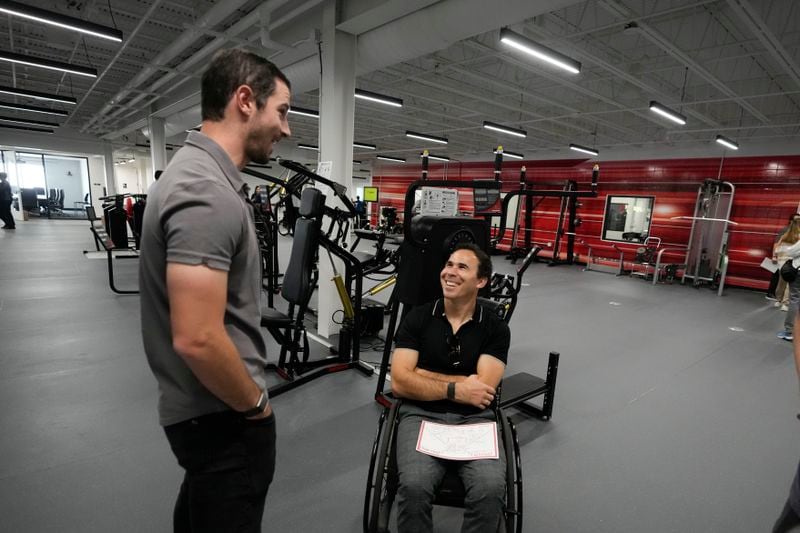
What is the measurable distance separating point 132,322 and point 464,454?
4.18m

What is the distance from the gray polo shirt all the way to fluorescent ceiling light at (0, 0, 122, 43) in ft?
18.3

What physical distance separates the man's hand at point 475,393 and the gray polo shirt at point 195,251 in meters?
0.98

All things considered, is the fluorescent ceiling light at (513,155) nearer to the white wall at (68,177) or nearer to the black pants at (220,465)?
the black pants at (220,465)

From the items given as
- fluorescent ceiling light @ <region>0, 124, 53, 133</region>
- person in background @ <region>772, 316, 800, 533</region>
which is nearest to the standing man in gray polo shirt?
person in background @ <region>772, 316, 800, 533</region>

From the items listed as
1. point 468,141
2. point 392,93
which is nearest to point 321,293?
point 392,93

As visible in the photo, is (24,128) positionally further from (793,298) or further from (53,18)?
(793,298)

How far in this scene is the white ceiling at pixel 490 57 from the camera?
3.91m

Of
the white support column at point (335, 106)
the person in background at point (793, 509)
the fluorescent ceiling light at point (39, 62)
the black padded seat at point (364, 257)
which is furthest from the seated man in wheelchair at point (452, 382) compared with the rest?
the fluorescent ceiling light at point (39, 62)

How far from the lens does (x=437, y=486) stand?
56.4 inches

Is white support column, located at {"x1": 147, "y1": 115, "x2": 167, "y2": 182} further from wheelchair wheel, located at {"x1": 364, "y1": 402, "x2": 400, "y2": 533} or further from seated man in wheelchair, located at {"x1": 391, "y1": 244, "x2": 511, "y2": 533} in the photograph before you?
wheelchair wheel, located at {"x1": 364, "y1": 402, "x2": 400, "y2": 533}

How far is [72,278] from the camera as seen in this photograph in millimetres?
5961

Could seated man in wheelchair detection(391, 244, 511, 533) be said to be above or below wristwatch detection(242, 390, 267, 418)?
below

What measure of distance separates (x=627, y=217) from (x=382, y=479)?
1157 cm

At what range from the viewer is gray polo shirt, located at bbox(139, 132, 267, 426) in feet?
2.43
